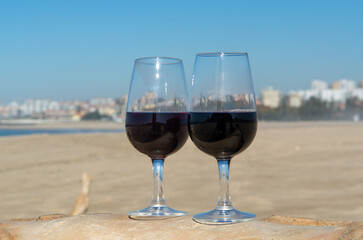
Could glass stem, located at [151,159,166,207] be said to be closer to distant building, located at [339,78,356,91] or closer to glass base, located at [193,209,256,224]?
glass base, located at [193,209,256,224]

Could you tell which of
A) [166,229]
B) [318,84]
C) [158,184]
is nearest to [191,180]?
[158,184]

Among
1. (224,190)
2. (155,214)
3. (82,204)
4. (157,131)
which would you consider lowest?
(82,204)

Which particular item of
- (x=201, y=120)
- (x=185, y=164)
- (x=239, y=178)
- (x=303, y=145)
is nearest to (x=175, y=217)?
(x=201, y=120)

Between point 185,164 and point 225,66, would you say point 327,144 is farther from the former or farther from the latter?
point 225,66

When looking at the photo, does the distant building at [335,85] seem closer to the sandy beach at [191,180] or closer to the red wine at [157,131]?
the sandy beach at [191,180]

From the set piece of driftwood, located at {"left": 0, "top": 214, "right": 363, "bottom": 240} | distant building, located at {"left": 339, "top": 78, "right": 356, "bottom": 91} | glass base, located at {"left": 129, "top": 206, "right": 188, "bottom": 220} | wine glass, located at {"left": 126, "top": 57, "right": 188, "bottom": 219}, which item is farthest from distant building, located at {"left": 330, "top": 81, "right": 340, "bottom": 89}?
piece of driftwood, located at {"left": 0, "top": 214, "right": 363, "bottom": 240}

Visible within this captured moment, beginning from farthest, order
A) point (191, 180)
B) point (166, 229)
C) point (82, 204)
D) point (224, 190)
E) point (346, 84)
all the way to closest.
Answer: point (346, 84) → point (191, 180) → point (82, 204) → point (224, 190) → point (166, 229)

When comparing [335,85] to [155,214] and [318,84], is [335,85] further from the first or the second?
[155,214]

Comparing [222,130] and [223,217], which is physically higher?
[222,130]

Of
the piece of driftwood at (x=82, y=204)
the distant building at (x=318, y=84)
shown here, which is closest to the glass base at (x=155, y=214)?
the piece of driftwood at (x=82, y=204)
